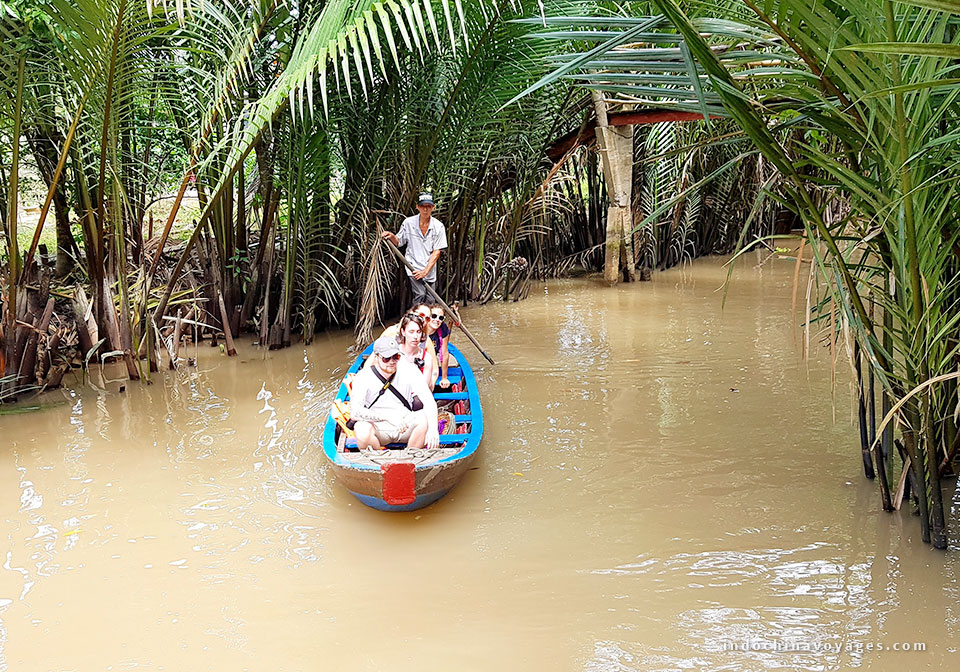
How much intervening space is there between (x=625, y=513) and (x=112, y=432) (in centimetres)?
353

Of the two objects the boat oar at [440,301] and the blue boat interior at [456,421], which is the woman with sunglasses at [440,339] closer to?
the blue boat interior at [456,421]

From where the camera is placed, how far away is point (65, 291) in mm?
7230

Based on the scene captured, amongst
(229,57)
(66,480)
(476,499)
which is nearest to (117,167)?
(229,57)

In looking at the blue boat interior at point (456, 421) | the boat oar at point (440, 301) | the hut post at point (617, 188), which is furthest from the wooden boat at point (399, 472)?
the hut post at point (617, 188)

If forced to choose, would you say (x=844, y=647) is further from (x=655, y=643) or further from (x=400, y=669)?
(x=400, y=669)

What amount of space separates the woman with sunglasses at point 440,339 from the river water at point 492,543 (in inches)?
17.0

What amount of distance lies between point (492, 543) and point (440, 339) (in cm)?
230

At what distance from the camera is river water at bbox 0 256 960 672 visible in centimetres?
325

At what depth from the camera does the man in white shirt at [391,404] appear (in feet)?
14.9

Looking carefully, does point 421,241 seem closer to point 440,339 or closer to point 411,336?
point 440,339

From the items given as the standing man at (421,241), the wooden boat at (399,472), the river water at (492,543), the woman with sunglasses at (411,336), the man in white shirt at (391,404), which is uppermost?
the standing man at (421,241)

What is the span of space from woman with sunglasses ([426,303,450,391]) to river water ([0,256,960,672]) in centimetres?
43

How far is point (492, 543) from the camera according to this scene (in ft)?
Answer: 13.5

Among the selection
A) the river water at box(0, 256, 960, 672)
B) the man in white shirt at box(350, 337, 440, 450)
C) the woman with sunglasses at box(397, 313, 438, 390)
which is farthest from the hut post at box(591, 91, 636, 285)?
the man in white shirt at box(350, 337, 440, 450)
